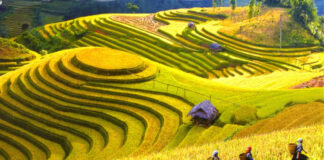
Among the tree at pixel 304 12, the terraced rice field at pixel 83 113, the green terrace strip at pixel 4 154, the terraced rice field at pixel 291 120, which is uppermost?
the tree at pixel 304 12

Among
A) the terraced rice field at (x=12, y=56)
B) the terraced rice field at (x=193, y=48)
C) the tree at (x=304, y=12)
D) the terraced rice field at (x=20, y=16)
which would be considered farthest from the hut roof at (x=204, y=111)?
the terraced rice field at (x=20, y=16)

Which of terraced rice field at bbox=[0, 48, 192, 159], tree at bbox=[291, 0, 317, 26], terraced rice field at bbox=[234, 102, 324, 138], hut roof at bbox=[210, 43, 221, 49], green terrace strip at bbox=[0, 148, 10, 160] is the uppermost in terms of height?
tree at bbox=[291, 0, 317, 26]

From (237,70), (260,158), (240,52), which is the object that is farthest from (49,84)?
(240,52)

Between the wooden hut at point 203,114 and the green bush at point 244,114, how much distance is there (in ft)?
5.15

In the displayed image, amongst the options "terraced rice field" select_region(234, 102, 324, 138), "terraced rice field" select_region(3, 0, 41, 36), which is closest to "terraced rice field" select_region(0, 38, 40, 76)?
"terraced rice field" select_region(234, 102, 324, 138)

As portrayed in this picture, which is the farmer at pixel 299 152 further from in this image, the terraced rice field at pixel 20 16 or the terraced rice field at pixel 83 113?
the terraced rice field at pixel 20 16

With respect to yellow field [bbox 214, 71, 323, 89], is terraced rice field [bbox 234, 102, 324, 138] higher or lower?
higher

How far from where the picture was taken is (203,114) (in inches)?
817

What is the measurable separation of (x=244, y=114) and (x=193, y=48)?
34.5 metres

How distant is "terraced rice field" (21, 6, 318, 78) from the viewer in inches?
1833

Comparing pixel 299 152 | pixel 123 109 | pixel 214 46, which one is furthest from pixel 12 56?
pixel 299 152

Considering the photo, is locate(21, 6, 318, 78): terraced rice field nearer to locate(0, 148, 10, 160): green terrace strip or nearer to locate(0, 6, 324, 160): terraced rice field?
locate(0, 6, 324, 160): terraced rice field

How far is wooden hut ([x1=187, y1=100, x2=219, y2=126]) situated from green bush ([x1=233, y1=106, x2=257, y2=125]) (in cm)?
157

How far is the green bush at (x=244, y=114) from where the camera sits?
19.8 meters
